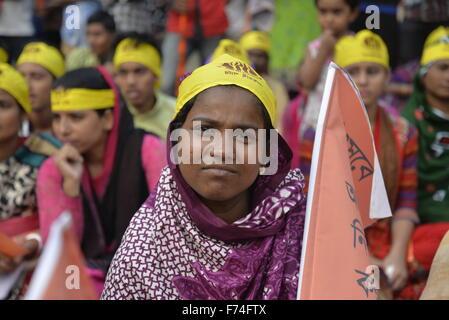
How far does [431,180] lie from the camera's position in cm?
446

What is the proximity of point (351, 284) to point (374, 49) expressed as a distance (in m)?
3.03

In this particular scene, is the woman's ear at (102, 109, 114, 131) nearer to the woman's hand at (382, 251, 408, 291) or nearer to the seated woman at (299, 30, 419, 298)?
the seated woman at (299, 30, 419, 298)

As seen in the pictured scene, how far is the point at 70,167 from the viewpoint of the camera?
3.76 meters

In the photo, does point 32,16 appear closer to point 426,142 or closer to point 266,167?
point 426,142

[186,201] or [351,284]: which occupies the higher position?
[186,201]

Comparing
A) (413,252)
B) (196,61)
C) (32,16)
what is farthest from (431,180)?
(32,16)

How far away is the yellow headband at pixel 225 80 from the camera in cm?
240

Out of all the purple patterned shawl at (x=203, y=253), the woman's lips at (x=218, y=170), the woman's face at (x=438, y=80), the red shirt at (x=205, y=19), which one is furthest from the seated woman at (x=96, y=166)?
the red shirt at (x=205, y=19)

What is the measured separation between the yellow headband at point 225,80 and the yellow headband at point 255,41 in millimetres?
4425

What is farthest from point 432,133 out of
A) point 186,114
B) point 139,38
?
point 186,114

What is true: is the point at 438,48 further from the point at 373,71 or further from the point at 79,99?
the point at 79,99

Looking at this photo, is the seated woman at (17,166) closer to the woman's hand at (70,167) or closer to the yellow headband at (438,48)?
the woman's hand at (70,167)

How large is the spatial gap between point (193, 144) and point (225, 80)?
0.24 meters

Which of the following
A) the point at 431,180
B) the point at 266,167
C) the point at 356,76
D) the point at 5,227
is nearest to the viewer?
the point at 266,167
